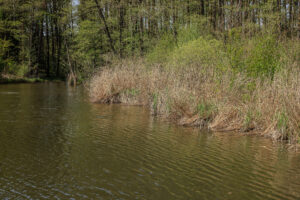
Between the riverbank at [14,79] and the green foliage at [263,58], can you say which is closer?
the green foliage at [263,58]

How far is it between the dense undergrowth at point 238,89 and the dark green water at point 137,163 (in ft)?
2.25

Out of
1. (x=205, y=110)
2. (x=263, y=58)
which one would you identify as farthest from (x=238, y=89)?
(x=263, y=58)

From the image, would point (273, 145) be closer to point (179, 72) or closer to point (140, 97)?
point (179, 72)

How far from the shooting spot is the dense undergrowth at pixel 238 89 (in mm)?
8234

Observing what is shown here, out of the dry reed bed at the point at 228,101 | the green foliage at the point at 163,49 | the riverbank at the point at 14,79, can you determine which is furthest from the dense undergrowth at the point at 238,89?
the riverbank at the point at 14,79

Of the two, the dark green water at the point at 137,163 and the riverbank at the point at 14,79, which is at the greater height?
the riverbank at the point at 14,79

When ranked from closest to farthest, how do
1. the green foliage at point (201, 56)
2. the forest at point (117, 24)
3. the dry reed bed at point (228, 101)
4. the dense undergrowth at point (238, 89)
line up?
the dry reed bed at point (228, 101)
the dense undergrowth at point (238, 89)
the green foliage at point (201, 56)
the forest at point (117, 24)

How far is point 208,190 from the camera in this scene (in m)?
4.99

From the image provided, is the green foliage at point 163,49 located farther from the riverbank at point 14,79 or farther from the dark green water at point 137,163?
the riverbank at point 14,79

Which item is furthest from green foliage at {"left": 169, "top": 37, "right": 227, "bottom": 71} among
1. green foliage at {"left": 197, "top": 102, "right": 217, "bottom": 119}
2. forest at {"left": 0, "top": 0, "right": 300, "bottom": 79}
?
forest at {"left": 0, "top": 0, "right": 300, "bottom": 79}

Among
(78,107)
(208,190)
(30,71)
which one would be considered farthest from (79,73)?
(208,190)

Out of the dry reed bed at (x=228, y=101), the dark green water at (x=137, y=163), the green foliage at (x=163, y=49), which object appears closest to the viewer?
the dark green water at (x=137, y=163)

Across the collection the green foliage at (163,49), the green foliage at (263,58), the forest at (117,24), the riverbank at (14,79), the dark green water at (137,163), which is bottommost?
the dark green water at (137,163)

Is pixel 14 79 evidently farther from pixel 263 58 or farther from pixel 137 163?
pixel 137 163
